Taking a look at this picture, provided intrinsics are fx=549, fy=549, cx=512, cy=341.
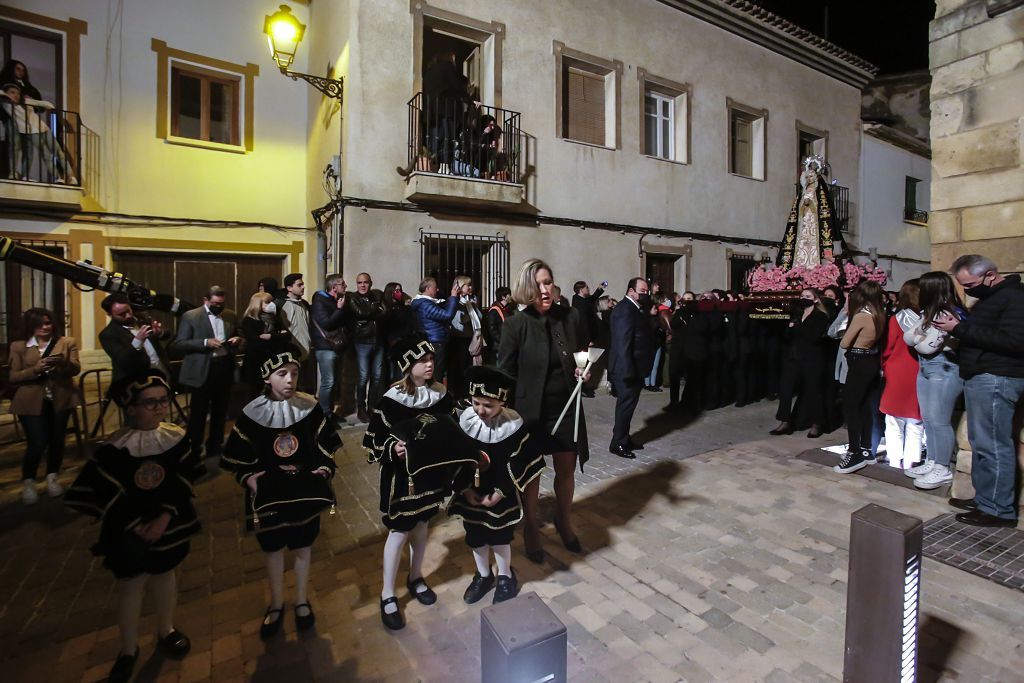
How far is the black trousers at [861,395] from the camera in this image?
5.77 m

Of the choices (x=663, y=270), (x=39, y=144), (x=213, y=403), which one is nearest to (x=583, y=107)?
(x=663, y=270)

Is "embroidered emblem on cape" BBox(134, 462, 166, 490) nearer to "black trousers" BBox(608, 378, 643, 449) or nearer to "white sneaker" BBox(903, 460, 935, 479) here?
"black trousers" BBox(608, 378, 643, 449)

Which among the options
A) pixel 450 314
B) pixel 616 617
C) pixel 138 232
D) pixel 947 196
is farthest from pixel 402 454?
pixel 138 232

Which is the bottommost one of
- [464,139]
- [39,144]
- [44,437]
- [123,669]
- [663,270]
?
[123,669]

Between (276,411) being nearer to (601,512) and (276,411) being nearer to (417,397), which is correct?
(417,397)

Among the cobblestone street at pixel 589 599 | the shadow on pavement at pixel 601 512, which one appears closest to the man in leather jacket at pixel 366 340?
the cobblestone street at pixel 589 599

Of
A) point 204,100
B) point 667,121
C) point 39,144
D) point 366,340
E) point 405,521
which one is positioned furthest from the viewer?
point 667,121

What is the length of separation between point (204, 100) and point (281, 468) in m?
10.0

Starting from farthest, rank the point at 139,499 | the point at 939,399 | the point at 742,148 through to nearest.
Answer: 1. the point at 742,148
2. the point at 939,399
3. the point at 139,499

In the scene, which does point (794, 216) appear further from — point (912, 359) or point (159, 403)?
point (159, 403)

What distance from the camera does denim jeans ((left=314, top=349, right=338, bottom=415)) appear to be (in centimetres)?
726

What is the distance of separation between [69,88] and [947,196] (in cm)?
1214

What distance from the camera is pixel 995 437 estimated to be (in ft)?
13.6

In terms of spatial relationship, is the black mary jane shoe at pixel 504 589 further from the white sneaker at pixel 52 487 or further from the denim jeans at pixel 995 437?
the white sneaker at pixel 52 487
